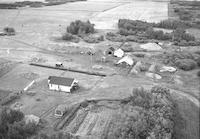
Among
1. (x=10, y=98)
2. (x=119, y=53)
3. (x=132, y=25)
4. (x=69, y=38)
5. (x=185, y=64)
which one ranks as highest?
(x=132, y=25)

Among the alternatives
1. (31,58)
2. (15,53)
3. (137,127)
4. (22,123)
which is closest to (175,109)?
(137,127)

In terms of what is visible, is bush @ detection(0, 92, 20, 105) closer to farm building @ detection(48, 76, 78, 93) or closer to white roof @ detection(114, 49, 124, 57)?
farm building @ detection(48, 76, 78, 93)

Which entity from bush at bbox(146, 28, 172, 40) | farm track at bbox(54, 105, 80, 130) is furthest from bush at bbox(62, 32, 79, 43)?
farm track at bbox(54, 105, 80, 130)

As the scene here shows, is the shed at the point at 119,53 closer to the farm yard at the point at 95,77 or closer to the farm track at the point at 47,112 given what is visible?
the farm yard at the point at 95,77

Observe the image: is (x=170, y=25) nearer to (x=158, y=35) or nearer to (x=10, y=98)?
(x=158, y=35)

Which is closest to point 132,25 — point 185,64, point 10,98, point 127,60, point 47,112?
point 127,60

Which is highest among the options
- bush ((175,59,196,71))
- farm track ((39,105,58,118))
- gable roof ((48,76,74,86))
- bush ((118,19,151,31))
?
bush ((118,19,151,31))
